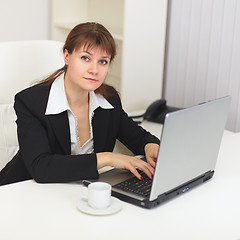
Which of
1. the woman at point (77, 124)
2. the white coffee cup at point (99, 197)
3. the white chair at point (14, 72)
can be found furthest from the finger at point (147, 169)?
the white chair at point (14, 72)

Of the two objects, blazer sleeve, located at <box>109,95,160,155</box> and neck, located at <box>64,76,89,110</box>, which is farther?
blazer sleeve, located at <box>109,95,160,155</box>

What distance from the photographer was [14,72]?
2.11m

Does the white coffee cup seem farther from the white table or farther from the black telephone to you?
the black telephone

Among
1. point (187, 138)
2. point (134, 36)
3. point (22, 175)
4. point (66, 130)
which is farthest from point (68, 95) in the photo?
point (134, 36)

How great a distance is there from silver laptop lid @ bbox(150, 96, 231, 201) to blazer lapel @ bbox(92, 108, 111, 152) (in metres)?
0.43

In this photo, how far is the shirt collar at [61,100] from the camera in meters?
1.77

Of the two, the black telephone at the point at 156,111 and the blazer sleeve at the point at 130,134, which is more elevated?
the blazer sleeve at the point at 130,134

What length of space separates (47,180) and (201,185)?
48 cm

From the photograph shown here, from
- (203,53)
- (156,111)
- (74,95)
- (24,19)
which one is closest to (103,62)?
(74,95)

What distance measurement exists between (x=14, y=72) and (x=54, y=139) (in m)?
0.44

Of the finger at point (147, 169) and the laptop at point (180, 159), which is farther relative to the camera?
the finger at point (147, 169)

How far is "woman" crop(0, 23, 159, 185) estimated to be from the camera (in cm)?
163

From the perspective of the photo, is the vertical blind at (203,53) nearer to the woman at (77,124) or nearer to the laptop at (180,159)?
the woman at (77,124)

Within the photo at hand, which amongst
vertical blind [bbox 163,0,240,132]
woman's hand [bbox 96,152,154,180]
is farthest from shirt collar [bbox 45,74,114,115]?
vertical blind [bbox 163,0,240,132]
